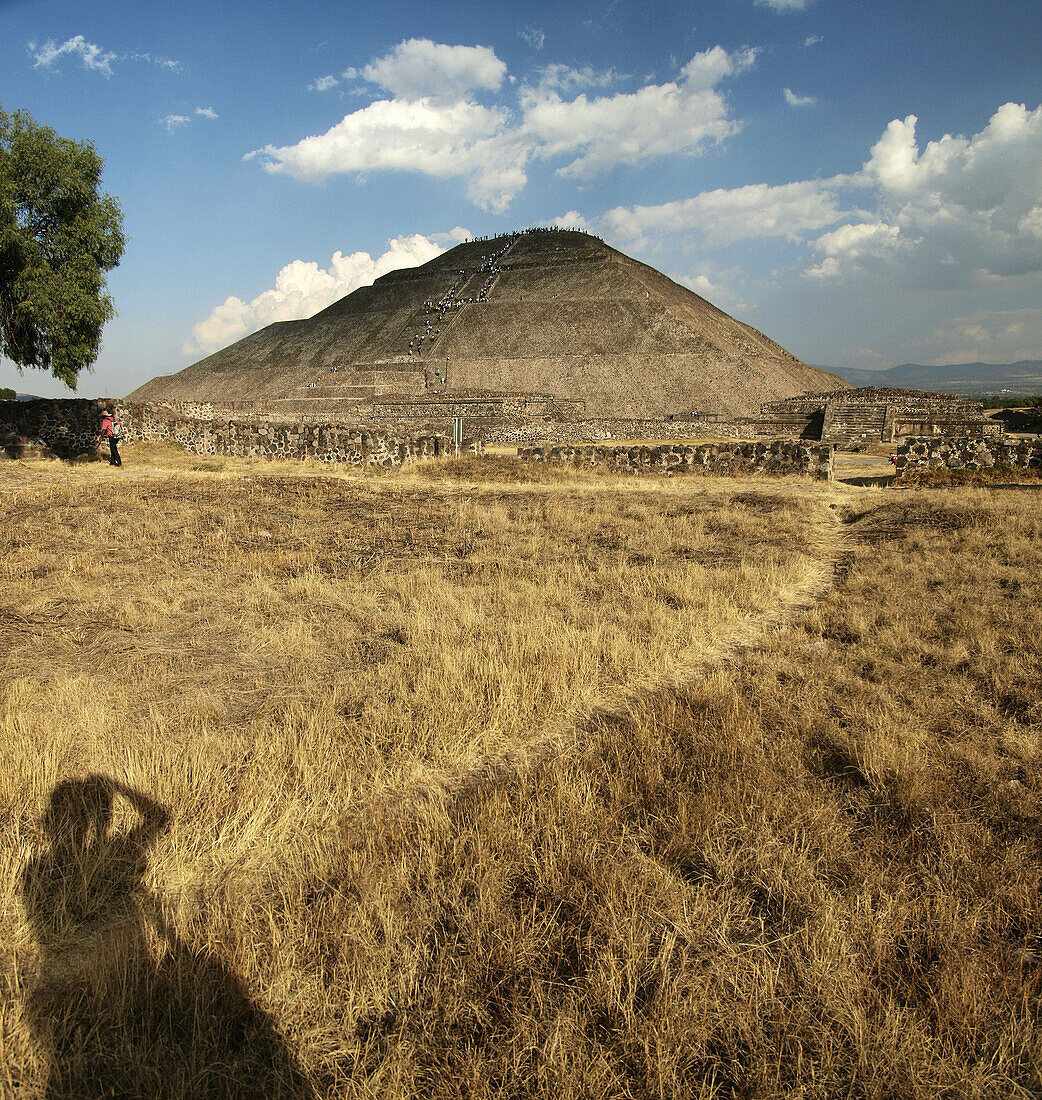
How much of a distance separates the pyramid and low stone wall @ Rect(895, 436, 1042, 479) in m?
24.6

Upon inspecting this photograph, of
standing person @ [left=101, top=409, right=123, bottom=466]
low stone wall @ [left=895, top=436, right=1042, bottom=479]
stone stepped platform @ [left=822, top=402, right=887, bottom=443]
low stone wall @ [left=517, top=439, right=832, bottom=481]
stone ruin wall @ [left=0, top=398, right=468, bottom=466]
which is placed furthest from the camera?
stone stepped platform @ [left=822, top=402, right=887, bottom=443]

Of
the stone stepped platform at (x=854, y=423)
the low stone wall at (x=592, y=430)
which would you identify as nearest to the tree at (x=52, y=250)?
the low stone wall at (x=592, y=430)

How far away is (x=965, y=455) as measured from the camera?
17.5 m

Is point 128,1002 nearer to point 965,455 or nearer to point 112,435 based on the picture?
point 965,455

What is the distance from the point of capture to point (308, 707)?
420cm

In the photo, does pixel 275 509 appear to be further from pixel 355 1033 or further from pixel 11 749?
pixel 355 1033

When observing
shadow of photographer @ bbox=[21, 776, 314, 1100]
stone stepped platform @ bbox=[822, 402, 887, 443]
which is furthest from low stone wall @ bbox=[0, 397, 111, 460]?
stone stepped platform @ bbox=[822, 402, 887, 443]

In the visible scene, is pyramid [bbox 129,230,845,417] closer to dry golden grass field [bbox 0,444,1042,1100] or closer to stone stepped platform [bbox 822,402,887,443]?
stone stepped platform [bbox 822,402,887,443]

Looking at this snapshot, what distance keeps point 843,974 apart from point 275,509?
458 inches

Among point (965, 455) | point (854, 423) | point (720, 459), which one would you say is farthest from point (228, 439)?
point (854, 423)

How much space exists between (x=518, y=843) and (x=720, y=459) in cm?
1749

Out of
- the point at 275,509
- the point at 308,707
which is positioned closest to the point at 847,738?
the point at 308,707

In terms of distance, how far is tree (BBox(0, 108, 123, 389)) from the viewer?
17312 millimetres

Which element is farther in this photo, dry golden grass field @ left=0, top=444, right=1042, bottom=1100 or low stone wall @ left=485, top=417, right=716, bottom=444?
low stone wall @ left=485, top=417, right=716, bottom=444
